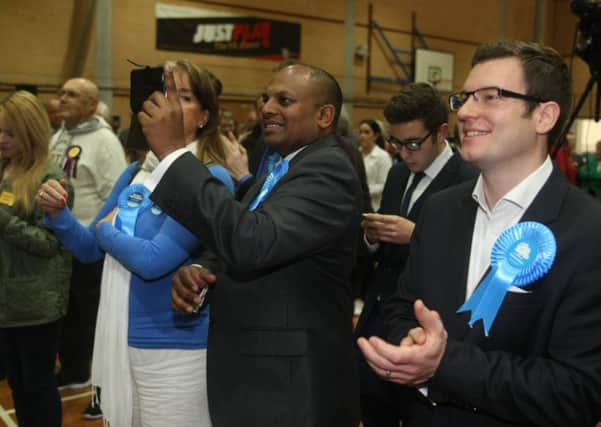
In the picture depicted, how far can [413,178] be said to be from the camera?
7.47ft

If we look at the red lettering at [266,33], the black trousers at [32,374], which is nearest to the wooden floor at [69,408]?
the black trousers at [32,374]

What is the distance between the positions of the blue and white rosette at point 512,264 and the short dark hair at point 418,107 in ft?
3.68

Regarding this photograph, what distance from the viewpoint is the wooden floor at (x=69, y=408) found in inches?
115

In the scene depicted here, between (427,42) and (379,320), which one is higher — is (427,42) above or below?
above

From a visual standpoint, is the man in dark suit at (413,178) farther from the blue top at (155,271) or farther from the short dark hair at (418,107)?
the blue top at (155,271)

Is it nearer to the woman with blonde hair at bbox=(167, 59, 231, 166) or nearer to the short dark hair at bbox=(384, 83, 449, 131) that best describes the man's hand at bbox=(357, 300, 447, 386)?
the woman with blonde hair at bbox=(167, 59, 231, 166)

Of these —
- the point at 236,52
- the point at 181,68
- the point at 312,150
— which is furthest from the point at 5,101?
the point at 236,52

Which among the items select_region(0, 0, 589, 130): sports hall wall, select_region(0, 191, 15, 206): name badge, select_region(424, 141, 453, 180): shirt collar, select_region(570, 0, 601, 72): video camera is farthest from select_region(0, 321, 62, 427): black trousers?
select_region(0, 0, 589, 130): sports hall wall

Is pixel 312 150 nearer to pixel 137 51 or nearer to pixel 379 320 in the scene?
pixel 379 320

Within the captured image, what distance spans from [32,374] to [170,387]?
86 centimetres

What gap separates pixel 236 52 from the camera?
9.88 metres

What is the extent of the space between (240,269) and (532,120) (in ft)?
2.21

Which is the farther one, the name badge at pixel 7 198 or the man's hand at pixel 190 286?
the name badge at pixel 7 198

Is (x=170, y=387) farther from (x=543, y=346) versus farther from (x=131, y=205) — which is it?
(x=543, y=346)
